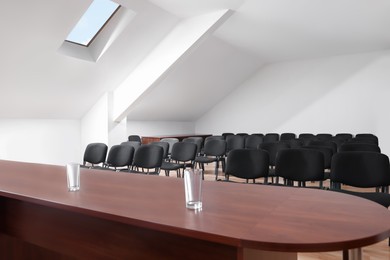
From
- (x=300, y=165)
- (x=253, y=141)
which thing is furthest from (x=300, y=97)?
(x=300, y=165)

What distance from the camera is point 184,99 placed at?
8.82m

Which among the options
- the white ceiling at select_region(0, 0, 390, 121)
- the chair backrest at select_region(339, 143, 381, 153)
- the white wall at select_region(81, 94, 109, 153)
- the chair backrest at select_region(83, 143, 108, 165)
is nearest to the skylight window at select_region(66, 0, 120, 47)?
the white ceiling at select_region(0, 0, 390, 121)

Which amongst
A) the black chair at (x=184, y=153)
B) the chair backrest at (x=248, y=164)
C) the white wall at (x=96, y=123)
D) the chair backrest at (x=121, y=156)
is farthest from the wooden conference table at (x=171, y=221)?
the white wall at (x=96, y=123)

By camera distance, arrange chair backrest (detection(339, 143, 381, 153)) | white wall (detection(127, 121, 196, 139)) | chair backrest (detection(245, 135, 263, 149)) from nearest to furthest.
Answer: chair backrest (detection(339, 143, 381, 153)) → chair backrest (detection(245, 135, 263, 149)) → white wall (detection(127, 121, 196, 139))

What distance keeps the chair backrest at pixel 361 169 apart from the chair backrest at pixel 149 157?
213 centimetres

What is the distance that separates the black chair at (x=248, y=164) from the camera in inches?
129

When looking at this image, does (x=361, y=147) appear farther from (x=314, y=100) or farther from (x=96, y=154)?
(x=314, y=100)

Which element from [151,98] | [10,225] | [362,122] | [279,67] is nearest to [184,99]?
[151,98]

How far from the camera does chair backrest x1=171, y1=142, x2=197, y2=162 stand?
493 cm

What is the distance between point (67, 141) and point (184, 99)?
348cm

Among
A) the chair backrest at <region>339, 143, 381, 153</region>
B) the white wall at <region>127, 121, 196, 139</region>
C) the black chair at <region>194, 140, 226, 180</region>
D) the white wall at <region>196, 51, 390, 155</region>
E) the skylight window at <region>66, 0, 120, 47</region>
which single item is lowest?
the black chair at <region>194, 140, 226, 180</region>

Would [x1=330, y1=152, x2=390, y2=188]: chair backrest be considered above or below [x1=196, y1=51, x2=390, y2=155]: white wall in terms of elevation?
below

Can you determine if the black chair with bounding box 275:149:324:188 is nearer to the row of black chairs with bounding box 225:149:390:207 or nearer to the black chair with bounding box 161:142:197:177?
the row of black chairs with bounding box 225:149:390:207

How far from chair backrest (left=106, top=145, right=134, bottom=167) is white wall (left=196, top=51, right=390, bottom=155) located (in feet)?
20.0
